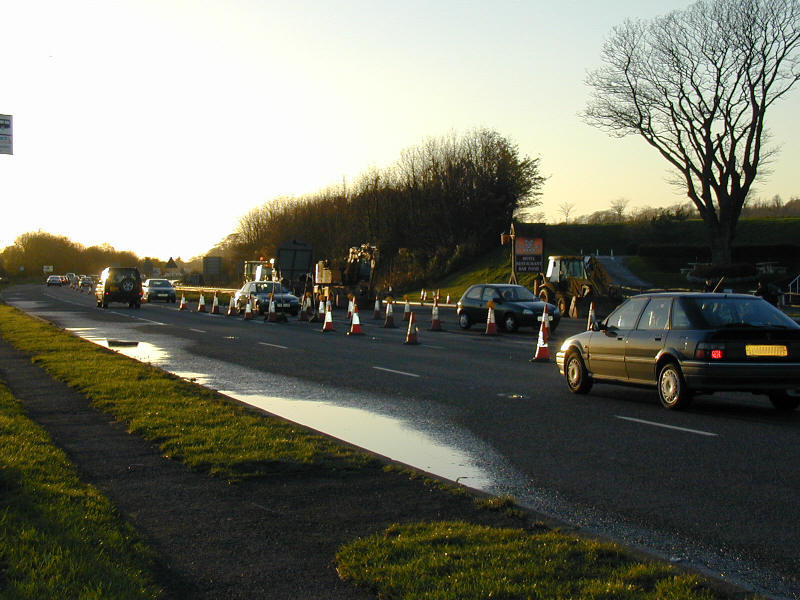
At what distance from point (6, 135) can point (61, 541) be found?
1406cm

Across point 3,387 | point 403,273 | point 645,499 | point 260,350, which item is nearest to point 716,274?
point 403,273

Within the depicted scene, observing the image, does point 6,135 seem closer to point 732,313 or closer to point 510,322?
point 732,313

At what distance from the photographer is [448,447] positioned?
990cm

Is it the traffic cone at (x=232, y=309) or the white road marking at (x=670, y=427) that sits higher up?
the traffic cone at (x=232, y=309)

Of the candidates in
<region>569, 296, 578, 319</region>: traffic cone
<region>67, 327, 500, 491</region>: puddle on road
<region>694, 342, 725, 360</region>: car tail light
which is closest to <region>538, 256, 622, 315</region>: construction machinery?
<region>569, 296, 578, 319</region>: traffic cone

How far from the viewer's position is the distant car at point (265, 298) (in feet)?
134

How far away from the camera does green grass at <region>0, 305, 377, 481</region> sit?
8438mm

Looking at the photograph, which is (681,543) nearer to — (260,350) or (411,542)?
(411,542)

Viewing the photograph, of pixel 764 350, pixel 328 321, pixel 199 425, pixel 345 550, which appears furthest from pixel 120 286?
pixel 345 550

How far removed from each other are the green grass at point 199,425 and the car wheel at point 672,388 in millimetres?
4677

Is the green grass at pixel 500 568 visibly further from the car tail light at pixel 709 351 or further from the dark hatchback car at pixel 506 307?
the dark hatchback car at pixel 506 307

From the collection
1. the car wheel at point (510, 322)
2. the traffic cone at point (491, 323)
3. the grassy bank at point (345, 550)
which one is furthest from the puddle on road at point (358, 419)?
the car wheel at point (510, 322)

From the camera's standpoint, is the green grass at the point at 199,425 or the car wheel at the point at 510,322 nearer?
the green grass at the point at 199,425

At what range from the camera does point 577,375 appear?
554 inches
